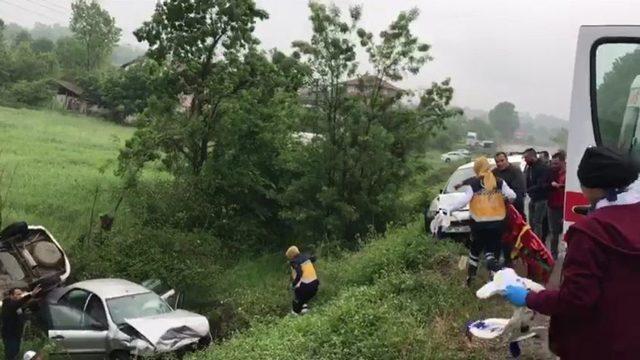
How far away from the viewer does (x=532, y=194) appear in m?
10.3

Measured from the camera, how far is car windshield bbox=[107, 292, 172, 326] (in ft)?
37.4

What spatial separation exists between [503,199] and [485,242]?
0.59m

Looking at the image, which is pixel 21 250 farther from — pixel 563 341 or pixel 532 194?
pixel 563 341

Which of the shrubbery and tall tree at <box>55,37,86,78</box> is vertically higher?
tall tree at <box>55,37,86,78</box>

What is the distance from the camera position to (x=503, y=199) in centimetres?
785

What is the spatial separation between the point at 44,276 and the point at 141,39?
859 centimetres

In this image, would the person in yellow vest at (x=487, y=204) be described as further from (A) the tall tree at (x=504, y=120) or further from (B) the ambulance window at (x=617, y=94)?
(A) the tall tree at (x=504, y=120)

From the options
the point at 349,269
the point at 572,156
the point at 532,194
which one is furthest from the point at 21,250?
the point at 572,156

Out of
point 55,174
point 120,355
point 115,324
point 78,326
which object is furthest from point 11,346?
point 55,174

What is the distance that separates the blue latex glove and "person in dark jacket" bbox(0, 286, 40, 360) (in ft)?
34.2

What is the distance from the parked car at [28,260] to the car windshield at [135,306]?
2419 millimetres

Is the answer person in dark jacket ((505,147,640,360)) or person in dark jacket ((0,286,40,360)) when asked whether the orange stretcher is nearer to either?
person in dark jacket ((505,147,640,360))

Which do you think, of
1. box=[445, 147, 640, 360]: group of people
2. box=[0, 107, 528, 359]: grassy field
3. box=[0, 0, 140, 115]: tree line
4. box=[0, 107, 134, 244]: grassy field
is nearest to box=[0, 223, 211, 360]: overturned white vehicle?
box=[0, 107, 528, 359]: grassy field

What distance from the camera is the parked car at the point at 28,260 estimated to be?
13.3 metres
